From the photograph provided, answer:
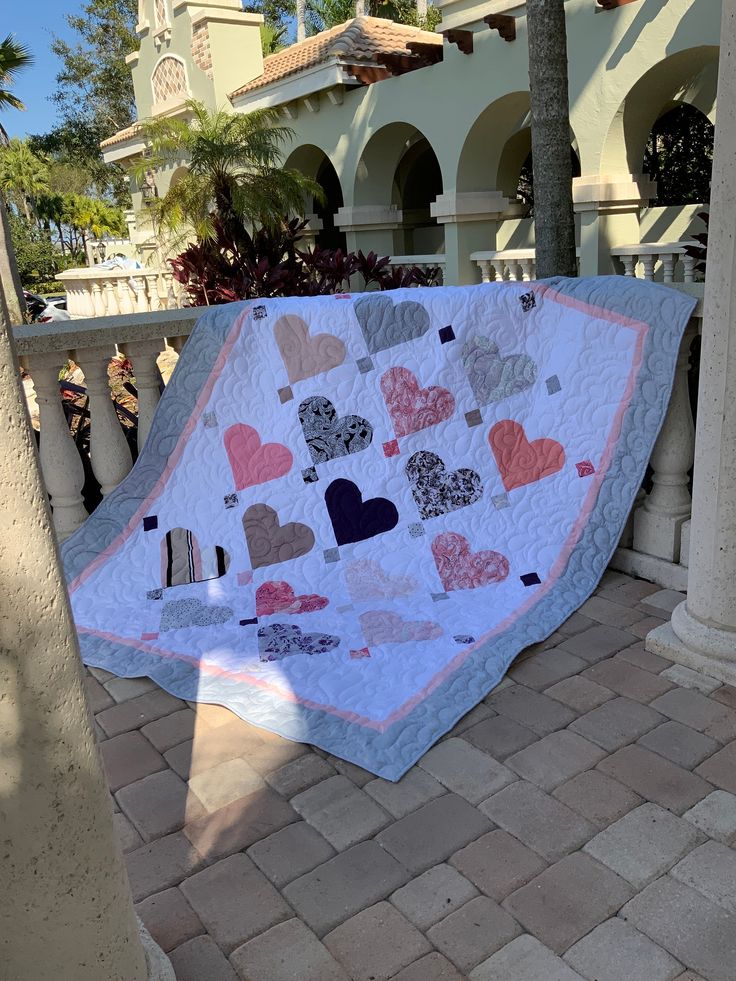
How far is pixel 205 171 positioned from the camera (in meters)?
11.0

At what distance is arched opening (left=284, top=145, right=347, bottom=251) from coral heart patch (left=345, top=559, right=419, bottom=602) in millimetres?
11559

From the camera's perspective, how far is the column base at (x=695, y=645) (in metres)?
2.43

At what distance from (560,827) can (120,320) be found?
8.28 ft

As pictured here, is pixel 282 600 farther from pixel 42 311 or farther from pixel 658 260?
pixel 42 311

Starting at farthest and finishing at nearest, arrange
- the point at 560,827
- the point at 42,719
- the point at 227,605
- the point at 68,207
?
the point at 68,207, the point at 227,605, the point at 560,827, the point at 42,719

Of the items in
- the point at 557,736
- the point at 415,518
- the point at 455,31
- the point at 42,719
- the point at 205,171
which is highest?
the point at 455,31

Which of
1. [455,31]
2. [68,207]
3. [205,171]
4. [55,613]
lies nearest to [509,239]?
[455,31]

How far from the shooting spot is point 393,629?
2.77 m

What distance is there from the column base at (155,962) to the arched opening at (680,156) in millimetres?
12500

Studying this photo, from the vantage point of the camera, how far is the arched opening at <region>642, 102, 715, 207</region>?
1216cm

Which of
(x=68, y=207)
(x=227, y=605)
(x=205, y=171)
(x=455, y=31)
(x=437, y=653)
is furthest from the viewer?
(x=68, y=207)

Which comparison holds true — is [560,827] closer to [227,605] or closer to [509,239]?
[227,605]

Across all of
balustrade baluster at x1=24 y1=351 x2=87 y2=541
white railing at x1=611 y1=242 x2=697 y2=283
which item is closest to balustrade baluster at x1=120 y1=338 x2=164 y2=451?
balustrade baluster at x1=24 y1=351 x2=87 y2=541

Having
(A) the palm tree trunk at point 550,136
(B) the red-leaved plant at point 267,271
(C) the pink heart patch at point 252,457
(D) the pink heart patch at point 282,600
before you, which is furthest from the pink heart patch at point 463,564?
(B) the red-leaved plant at point 267,271
